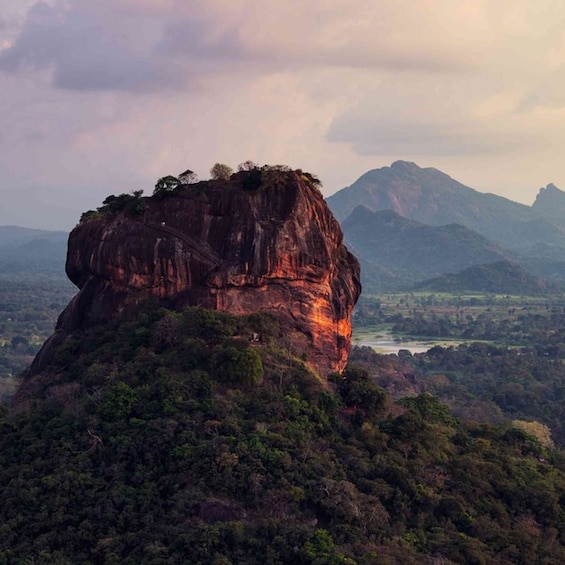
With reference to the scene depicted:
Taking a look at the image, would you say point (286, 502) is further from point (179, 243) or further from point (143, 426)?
point (179, 243)

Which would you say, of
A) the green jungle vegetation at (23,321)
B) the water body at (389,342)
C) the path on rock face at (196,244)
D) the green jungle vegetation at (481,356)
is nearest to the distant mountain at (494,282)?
the green jungle vegetation at (481,356)

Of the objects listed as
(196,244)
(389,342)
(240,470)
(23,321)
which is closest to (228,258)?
(196,244)

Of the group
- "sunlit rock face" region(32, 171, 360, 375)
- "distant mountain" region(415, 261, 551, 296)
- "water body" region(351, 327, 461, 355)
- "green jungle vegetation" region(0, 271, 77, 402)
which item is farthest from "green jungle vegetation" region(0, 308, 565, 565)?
Answer: "distant mountain" region(415, 261, 551, 296)

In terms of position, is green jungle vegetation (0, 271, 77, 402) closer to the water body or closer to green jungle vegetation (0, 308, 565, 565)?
green jungle vegetation (0, 308, 565, 565)

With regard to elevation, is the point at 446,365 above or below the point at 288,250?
below

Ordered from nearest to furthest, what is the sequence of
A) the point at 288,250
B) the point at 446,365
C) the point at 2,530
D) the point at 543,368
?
1. the point at 2,530
2. the point at 288,250
3. the point at 543,368
4. the point at 446,365

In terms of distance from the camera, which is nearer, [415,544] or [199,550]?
[199,550]

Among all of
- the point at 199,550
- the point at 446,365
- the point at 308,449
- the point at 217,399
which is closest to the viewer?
the point at 199,550

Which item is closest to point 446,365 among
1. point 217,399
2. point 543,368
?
point 543,368
